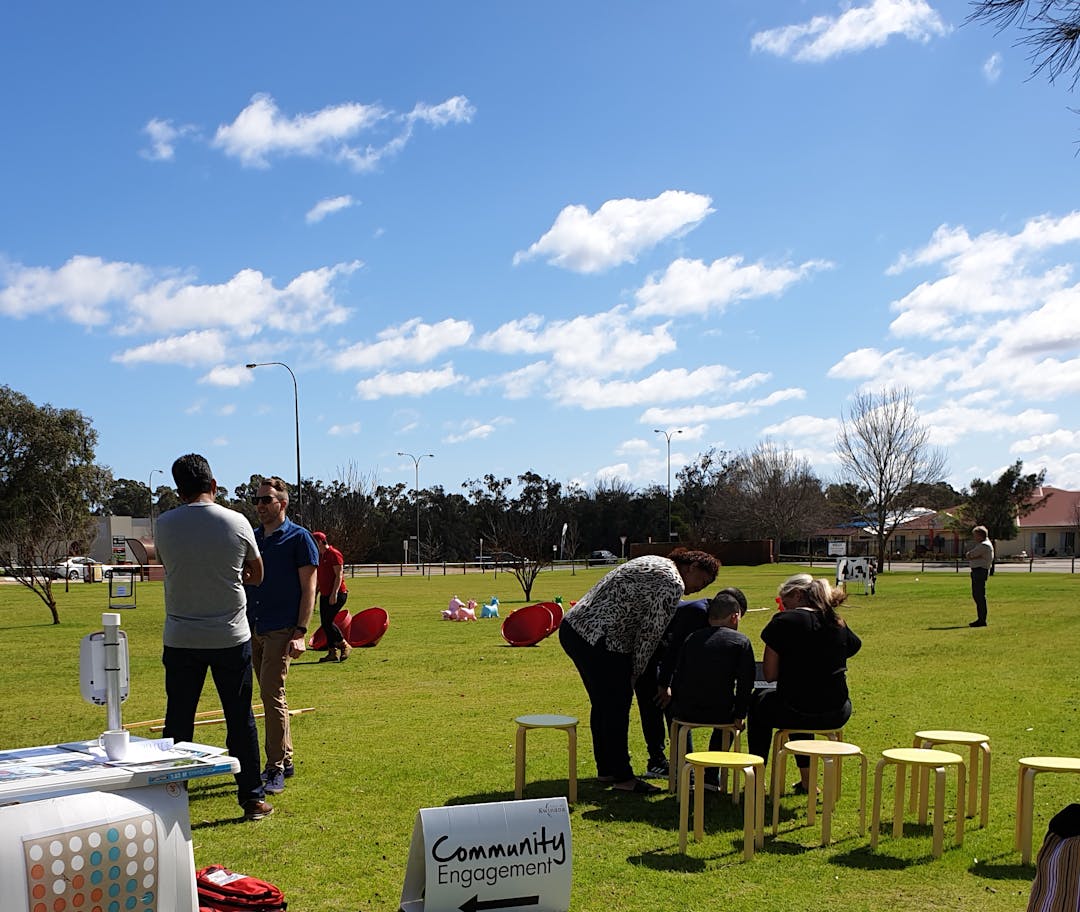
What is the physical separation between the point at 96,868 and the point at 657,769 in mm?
4810

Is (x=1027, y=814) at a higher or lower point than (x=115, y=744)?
lower

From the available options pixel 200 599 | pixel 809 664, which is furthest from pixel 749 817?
pixel 200 599

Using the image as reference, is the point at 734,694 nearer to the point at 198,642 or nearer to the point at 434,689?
the point at 198,642

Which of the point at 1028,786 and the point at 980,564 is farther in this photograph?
the point at 980,564

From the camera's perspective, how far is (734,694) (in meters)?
6.95

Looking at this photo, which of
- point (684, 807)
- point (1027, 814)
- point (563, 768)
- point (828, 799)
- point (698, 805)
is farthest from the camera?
point (563, 768)

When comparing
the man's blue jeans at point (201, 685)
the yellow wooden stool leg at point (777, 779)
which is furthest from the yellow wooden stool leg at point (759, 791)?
the man's blue jeans at point (201, 685)

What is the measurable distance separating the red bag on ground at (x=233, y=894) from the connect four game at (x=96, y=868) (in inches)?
28.3

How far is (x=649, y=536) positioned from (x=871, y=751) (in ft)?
279

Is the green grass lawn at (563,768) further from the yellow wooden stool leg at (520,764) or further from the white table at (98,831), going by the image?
the white table at (98,831)

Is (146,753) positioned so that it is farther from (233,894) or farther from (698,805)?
(698,805)

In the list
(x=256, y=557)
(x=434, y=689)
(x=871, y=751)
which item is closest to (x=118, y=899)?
(x=256, y=557)

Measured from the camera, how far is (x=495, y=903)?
4.58m

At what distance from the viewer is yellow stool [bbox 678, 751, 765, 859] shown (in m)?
5.73
